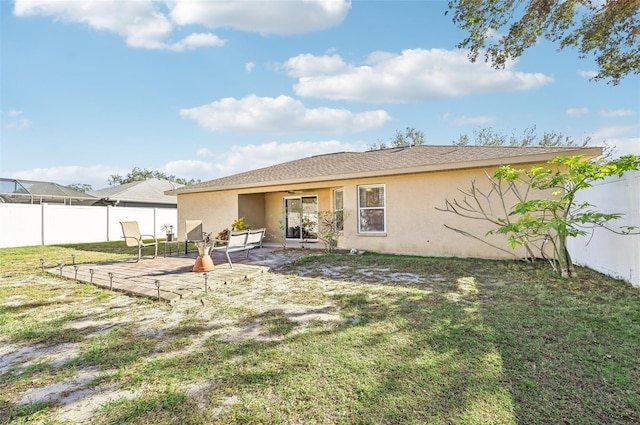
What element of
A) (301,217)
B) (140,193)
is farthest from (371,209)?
(140,193)

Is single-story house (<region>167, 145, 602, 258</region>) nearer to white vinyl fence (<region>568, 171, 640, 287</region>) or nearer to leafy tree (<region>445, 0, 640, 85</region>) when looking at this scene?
white vinyl fence (<region>568, 171, 640, 287</region>)

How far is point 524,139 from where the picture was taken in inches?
1162

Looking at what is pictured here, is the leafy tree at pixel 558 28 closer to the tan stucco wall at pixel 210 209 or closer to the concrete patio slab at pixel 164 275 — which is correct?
the concrete patio slab at pixel 164 275

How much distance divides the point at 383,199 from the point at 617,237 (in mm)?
5830

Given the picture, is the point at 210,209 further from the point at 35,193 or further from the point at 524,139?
the point at 524,139

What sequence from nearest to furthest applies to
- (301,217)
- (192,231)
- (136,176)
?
(192,231), (301,217), (136,176)

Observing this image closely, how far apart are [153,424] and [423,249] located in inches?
342

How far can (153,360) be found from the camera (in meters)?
2.97

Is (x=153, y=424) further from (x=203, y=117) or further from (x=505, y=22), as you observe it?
(x=203, y=117)

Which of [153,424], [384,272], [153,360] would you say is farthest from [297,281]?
[153,424]

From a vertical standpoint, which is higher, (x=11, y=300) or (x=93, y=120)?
(x=93, y=120)

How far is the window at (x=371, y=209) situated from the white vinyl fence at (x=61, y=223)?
1539 cm

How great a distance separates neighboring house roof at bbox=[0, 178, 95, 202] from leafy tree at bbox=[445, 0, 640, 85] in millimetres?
22106

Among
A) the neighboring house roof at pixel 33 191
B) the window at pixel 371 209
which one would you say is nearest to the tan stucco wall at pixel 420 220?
the window at pixel 371 209
